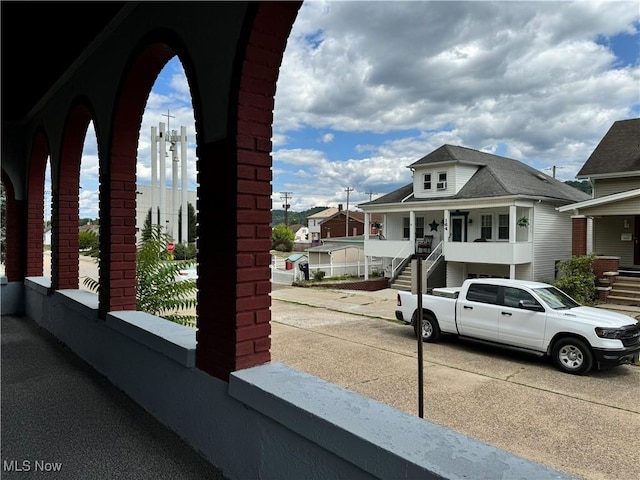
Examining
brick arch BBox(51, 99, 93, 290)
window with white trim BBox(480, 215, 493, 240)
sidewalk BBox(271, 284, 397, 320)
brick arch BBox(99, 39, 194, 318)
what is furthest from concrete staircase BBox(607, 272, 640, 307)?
brick arch BBox(51, 99, 93, 290)

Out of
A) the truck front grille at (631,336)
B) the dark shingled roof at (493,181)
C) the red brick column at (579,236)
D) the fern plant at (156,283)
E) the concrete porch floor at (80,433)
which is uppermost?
the dark shingled roof at (493,181)

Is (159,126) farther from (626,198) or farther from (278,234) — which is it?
(626,198)

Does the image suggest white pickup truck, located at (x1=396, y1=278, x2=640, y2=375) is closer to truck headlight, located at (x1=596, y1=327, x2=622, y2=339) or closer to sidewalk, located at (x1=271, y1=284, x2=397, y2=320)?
truck headlight, located at (x1=596, y1=327, x2=622, y2=339)

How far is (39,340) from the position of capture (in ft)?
19.0

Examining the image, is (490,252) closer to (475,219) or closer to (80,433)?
(475,219)

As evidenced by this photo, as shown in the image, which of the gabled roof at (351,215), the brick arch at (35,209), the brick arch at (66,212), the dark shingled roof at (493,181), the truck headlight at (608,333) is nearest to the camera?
the brick arch at (66,212)

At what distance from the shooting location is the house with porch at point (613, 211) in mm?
13500

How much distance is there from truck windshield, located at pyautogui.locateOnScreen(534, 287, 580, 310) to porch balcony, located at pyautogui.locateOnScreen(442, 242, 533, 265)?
8964mm

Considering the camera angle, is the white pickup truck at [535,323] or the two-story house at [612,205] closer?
the white pickup truck at [535,323]

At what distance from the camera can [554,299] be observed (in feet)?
25.1

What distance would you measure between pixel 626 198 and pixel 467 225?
6.81m

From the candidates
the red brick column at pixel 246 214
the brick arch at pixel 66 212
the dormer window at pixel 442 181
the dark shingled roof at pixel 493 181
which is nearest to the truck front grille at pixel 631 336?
the red brick column at pixel 246 214

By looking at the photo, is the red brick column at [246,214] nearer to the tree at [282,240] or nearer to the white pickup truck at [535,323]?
the white pickup truck at [535,323]

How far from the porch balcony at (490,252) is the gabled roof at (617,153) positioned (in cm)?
366
